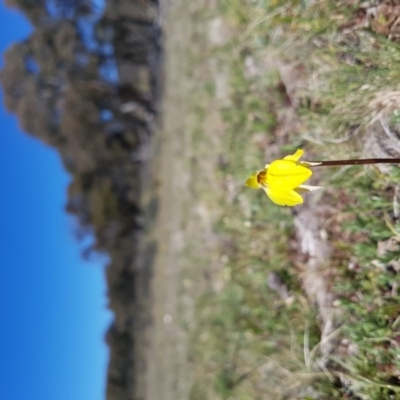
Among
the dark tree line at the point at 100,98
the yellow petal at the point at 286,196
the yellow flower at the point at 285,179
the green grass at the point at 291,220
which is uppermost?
the dark tree line at the point at 100,98

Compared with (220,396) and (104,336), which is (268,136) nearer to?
(220,396)

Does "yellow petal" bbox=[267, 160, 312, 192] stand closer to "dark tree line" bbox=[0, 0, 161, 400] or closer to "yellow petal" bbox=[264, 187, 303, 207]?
"yellow petal" bbox=[264, 187, 303, 207]

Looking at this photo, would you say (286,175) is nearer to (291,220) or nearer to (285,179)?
(285,179)

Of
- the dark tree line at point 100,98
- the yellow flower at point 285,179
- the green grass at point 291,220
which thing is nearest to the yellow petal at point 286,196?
the yellow flower at point 285,179

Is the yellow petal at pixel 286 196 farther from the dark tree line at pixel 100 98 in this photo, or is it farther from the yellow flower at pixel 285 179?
the dark tree line at pixel 100 98

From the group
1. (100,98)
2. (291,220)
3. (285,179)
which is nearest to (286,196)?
(285,179)

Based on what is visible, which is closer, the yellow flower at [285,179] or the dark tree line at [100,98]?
the yellow flower at [285,179]

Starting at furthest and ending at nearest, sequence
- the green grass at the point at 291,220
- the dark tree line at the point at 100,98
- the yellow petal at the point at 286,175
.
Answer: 1. the dark tree line at the point at 100,98
2. the green grass at the point at 291,220
3. the yellow petal at the point at 286,175

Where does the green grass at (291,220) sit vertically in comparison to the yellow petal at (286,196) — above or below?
above

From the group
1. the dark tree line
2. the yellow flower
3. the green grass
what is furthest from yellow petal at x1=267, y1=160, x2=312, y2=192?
the dark tree line
